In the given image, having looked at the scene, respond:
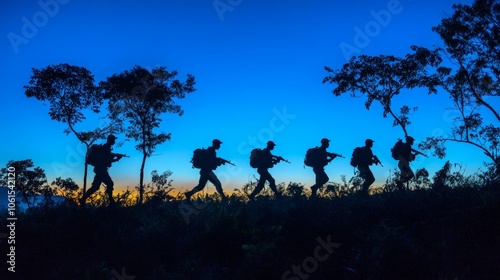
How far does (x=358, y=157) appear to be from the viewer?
49.0 ft

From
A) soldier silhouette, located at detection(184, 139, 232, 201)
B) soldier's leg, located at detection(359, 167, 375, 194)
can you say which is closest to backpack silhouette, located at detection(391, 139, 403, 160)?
soldier's leg, located at detection(359, 167, 375, 194)

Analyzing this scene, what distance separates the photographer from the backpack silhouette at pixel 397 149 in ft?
50.5

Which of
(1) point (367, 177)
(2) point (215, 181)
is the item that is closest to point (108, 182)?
(2) point (215, 181)

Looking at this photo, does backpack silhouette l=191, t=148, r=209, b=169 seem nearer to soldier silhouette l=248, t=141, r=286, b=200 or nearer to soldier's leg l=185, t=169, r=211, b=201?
soldier's leg l=185, t=169, r=211, b=201

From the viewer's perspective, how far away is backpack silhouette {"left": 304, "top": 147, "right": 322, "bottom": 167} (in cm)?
1466

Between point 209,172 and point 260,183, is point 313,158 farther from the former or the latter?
point 209,172

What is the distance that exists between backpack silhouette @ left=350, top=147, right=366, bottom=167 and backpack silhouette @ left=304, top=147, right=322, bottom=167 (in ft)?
4.12

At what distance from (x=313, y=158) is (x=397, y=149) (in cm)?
320

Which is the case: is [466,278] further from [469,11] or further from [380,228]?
[469,11]

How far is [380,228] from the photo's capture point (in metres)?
7.54

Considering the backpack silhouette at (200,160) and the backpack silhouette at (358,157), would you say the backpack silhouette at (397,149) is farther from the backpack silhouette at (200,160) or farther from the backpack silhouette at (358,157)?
the backpack silhouette at (200,160)

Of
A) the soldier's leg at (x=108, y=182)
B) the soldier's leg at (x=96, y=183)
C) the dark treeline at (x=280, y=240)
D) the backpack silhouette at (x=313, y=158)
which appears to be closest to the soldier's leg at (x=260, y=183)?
the backpack silhouette at (x=313, y=158)

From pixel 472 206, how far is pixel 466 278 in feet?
9.22

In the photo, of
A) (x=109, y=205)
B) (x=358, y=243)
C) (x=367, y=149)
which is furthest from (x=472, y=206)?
(x=109, y=205)
